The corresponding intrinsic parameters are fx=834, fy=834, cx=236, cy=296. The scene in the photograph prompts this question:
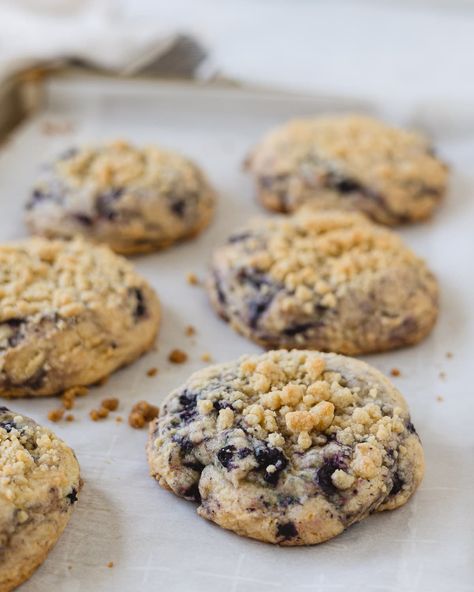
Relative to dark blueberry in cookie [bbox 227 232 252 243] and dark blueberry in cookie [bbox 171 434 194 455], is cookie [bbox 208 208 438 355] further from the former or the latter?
dark blueberry in cookie [bbox 171 434 194 455]

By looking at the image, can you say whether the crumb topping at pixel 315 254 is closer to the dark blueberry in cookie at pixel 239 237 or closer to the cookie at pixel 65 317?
the dark blueberry in cookie at pixel 239 237

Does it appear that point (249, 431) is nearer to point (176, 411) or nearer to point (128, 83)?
point (176, 411)

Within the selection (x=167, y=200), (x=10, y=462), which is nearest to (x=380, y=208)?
(x=167, y=200)

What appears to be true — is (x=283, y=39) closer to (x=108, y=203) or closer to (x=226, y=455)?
(x=108, y=203)

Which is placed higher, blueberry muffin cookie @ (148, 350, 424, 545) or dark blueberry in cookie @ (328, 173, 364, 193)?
blueberry muffin cookie @ (148, 350, 424, 545)

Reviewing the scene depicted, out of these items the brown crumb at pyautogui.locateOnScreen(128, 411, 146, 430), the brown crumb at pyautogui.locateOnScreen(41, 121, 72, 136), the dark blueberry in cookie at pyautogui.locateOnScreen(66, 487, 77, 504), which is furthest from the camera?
the brown crumb at pyautogui.locateOnScreen(41, 121, 72, 136)

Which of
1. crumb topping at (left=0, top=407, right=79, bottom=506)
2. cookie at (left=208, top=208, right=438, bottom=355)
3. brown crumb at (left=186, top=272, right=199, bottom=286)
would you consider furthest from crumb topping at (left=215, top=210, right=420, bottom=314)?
crumb topping at (left=0, top=407, right=79, bottom=506)

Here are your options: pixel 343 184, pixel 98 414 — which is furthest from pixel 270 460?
pixel 343 184
